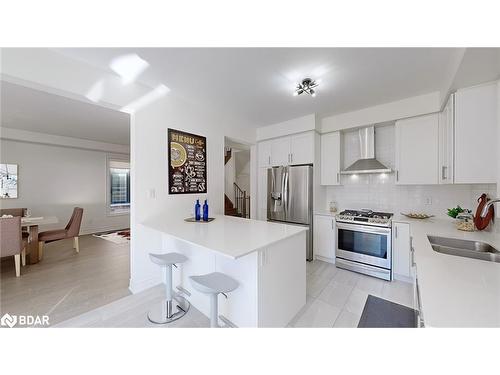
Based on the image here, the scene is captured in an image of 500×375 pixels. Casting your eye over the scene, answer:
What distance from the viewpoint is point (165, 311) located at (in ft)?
6.18

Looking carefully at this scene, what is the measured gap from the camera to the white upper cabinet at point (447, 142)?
1.83m

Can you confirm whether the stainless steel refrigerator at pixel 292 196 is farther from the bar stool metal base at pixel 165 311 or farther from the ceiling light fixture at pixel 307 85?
the bar stool metal base at pixel 165 311

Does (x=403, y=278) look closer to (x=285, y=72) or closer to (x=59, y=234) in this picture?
(x=285, y=72)

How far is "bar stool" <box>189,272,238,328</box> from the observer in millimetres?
1318

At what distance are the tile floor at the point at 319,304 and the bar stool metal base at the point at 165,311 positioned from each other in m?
0.05

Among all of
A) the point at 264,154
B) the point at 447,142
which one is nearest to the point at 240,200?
the point at 264,154

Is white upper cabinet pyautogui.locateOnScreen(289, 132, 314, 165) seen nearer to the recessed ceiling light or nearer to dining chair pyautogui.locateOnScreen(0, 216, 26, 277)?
the recessed ceiling light

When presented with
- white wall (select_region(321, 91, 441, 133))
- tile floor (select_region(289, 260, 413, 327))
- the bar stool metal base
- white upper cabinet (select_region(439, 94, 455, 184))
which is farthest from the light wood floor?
white wall (select_region(321, 91, 441, 133))

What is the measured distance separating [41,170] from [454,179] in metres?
7.30

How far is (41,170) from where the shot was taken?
4.39 meters
